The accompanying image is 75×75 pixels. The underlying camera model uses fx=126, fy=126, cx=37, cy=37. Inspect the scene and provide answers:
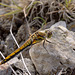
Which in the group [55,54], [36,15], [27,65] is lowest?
[27,65]

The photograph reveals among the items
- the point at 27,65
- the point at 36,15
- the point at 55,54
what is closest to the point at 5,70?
the point at 27,65

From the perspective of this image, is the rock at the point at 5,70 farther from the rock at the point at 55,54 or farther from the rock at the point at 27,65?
the rock at the point at 55,54

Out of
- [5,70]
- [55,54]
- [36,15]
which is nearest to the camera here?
[55,54]

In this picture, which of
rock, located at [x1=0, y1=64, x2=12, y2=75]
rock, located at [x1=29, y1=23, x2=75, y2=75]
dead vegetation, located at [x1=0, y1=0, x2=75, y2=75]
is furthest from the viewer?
dead vegetation, located at [x1=0, y1=0, x2=75, y2=75]

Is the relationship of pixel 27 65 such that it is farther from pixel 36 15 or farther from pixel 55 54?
pixel 36 15

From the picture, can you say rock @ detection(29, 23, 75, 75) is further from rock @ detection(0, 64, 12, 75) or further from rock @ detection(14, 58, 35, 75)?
rock @ detection(0, 64, 12, 75)

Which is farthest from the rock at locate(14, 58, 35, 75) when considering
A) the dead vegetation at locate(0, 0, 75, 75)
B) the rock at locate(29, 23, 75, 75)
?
the dead vegetation at locate(0, 0, 75, 75)

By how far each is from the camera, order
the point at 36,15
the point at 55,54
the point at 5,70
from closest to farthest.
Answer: the point at 55,54, the point at 5,70, the point at 36,15

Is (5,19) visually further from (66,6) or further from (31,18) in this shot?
(66,6)

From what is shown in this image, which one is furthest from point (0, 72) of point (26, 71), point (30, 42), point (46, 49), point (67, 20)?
point (67, 20)
